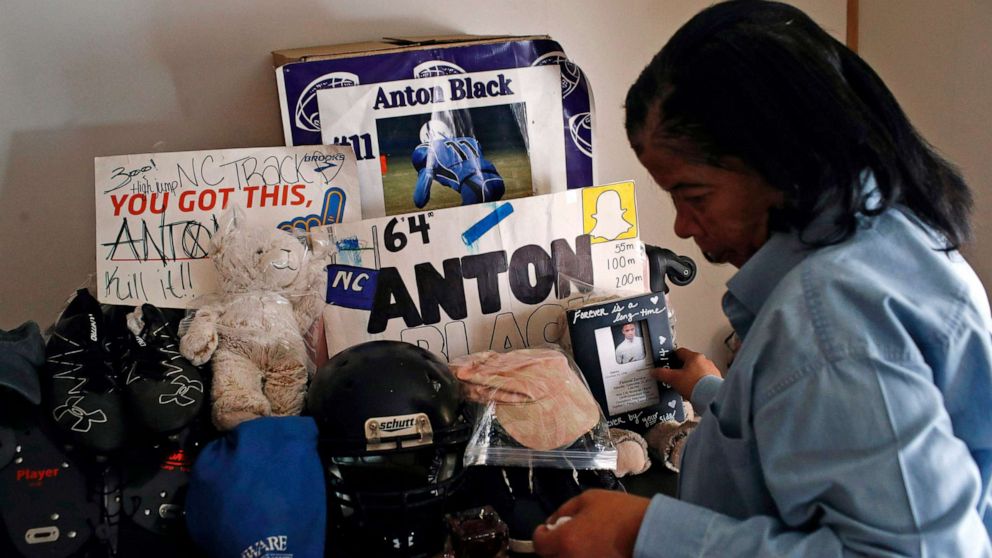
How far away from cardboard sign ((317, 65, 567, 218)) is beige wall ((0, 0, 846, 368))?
0.53ft

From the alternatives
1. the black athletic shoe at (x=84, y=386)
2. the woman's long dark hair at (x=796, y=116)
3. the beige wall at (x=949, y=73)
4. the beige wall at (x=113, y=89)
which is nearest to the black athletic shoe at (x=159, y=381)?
the black athletic shoe at (x=84, y=386)

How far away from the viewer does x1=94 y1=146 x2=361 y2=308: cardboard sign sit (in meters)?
1.08

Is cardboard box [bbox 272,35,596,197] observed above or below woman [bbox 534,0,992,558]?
above

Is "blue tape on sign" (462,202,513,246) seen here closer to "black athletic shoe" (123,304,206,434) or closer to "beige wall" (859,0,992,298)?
"black athletic shoe" (123,304,206,434)

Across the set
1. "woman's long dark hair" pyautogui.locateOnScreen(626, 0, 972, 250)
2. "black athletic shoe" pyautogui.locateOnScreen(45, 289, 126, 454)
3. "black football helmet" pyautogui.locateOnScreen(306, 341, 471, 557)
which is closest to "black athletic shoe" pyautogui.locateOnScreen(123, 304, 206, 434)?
"black athletic shoe" pyautogui.locateOnScreen(45, 289, 126, 454)

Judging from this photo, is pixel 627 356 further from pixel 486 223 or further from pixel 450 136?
pixel 450 136

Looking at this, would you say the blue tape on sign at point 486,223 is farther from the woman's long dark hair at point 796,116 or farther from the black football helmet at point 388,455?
the woman's long dark hair at point 796,116

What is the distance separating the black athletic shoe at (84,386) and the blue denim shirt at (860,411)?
0.63 meters

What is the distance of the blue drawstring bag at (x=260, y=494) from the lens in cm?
84

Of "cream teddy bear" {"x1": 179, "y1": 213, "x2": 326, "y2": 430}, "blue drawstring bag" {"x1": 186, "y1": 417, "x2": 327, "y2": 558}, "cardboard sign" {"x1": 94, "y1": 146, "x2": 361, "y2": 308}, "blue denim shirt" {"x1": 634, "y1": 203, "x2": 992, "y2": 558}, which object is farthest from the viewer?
"cardboard sign" {"x1": 94, "y1": 146, "x2": 361, "y2": 308}

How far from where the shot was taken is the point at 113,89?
3.85 ft

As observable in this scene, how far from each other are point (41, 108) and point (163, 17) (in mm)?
228

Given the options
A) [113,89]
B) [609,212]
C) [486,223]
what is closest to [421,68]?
[486,223]

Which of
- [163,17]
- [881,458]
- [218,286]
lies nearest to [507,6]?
[163,17]
